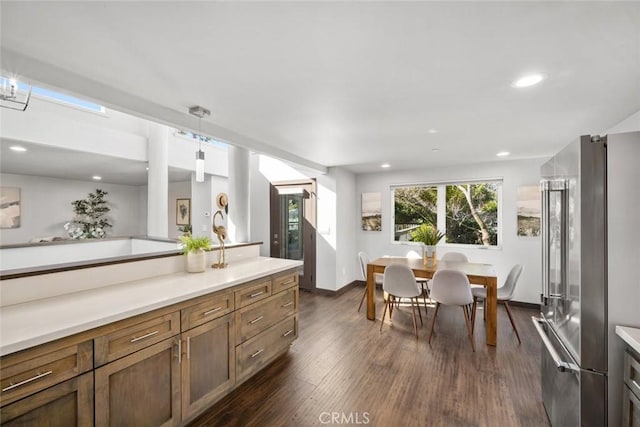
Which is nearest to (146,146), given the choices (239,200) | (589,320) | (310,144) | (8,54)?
(239,200)

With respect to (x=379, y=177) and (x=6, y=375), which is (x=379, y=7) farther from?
(x=379, y=177)

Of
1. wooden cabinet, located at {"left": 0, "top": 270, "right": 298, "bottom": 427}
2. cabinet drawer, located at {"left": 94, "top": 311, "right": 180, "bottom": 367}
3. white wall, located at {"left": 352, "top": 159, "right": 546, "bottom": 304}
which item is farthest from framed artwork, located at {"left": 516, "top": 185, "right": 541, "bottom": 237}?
cabinet drawer, located at {"left": 94, "top": 311, "right": 180, "bottom": 367}

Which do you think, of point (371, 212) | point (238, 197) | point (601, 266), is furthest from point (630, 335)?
point (371, 212)

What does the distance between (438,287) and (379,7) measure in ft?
9.29

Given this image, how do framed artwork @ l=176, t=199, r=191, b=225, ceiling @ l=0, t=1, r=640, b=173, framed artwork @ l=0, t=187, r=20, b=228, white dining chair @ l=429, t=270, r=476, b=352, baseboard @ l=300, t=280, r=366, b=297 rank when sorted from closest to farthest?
ceiling @ l=0, t=1, r=640, b=173
white dining chair @ l=429, t=270, r=476, b=352
baseboard @ l=300, t=280, r=366, b=297
framed artwork @ l=0, t=187, r=20, b=228
framed artwork @ l=176, t=199, r=191, b=225

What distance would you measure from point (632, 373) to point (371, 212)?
14.3 ft

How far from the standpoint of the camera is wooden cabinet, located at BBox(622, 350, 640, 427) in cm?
117

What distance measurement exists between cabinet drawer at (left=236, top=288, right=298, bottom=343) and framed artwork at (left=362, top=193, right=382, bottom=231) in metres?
3.06

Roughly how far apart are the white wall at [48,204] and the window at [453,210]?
313 inches

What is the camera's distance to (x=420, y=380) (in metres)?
2.34

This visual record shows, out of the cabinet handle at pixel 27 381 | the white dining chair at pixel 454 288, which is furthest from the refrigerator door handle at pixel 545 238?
the cabinet handle at pixel 27 381

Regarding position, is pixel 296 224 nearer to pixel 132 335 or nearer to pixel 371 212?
pixel 371 212

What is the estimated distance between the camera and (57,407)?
1.17 meters

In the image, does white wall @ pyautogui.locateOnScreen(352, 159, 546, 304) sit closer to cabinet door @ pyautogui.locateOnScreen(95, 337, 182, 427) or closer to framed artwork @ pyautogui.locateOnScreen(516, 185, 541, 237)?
framed artwork @ pyautogui.locateOnScreen(516, 185, 541, 237)
